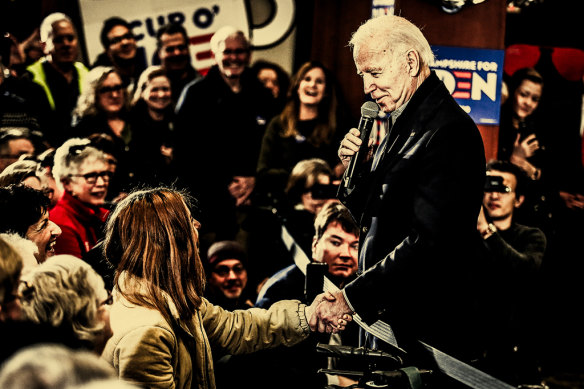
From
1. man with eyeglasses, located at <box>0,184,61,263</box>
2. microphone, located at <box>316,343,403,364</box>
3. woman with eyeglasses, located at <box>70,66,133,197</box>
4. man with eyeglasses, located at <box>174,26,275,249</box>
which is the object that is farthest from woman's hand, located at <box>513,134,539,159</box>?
man with eyeglasses, located at <box>0,184,61,263</box>

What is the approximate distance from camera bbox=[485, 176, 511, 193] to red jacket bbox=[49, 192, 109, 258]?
2.33 m

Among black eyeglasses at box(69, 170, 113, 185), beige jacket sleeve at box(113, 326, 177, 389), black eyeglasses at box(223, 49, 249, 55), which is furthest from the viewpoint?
black eyeglasses at box(223, 49, 249, 55)

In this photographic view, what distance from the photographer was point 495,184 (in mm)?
4988

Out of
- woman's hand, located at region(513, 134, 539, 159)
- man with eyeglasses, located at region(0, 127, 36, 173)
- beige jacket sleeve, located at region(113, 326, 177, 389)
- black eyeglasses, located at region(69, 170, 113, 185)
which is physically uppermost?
man with eyeglasses, located at region(0, 127, 36, 173)

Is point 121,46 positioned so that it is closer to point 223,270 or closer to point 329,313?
point 223,270

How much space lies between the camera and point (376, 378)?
2.59 meters

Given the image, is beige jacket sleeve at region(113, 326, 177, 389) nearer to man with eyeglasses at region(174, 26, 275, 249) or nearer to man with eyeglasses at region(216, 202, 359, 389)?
man with eyeglasses at region(216, 202, 359, 389)

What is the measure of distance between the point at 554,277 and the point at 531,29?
264 centimetres

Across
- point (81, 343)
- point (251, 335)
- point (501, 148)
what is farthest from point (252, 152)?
point (81, 343)

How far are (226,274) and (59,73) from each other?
193cm

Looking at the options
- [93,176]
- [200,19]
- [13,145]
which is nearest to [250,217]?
[93,176]

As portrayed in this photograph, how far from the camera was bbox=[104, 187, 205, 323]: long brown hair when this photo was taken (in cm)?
267

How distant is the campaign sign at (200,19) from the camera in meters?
7.87

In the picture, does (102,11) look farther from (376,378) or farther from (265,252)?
(376,378)
